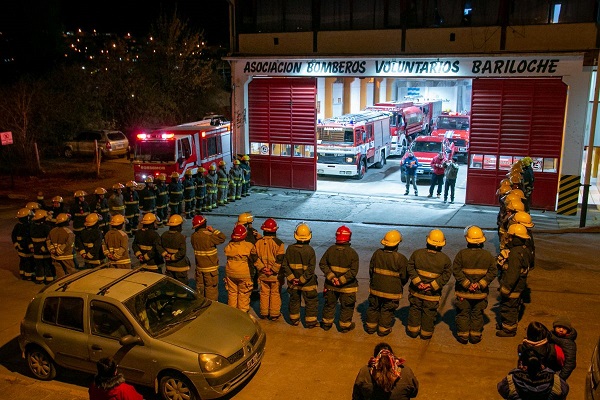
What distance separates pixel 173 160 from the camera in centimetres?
1756

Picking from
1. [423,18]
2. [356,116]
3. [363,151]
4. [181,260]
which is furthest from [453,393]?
[356,116]

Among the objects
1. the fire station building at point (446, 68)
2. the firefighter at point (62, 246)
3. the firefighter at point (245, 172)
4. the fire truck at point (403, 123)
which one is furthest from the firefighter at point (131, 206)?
the fire truck at point (403, 123)

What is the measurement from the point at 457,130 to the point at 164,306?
76.6 feet

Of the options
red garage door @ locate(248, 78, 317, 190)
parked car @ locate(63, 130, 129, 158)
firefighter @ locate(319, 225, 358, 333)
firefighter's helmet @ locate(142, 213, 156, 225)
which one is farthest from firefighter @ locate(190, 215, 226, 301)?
parked car @ locate(63, 130, 129, 158)

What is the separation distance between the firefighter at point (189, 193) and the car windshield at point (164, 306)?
8842 mm

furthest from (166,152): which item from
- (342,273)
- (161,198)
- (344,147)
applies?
(342,273)

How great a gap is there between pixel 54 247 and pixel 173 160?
727 cm

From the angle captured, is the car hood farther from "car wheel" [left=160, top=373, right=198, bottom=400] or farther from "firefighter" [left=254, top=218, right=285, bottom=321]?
"firefighter" [left=254, top=218, right=285, bottom=321]

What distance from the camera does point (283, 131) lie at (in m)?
21.0

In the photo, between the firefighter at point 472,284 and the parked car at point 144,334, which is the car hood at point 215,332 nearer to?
the parked car at point 144,334

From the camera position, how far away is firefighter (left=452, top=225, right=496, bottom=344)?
26.7 ft

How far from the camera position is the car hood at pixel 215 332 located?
6.94 meters

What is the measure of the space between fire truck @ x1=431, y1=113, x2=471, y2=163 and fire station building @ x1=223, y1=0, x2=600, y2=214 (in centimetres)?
901

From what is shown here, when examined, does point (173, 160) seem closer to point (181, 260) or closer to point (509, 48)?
point (181, 260)
